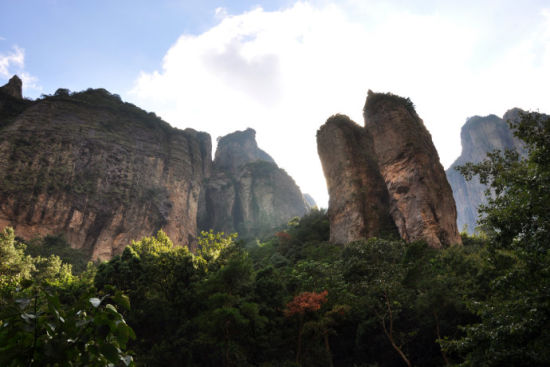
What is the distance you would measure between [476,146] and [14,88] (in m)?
113

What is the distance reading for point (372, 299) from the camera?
13.2 m

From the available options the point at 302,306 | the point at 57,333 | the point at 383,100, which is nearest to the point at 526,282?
the point at 57,333

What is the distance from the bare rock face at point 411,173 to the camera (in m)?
22.0

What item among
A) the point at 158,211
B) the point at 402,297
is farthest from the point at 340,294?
the point at 158,211

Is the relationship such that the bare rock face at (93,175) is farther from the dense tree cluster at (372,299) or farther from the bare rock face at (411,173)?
the bare rock face at (411,173)

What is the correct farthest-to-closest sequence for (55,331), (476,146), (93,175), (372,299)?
(476,146), (93,175), (372,299), (55,331)

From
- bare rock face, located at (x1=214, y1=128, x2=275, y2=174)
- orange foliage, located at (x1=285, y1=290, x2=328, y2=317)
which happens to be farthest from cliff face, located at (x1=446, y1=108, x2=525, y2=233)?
orange foliage, located at (x1=285, y1=290, x2=328, y2=317)

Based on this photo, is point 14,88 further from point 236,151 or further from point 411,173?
point 411,173

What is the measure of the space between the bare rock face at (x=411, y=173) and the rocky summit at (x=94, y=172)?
3211 centimetres

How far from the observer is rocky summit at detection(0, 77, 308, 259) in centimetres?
3350

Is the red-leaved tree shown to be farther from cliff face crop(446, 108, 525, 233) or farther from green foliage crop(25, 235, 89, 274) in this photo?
cliff face crop(446, 108, 525, 233)

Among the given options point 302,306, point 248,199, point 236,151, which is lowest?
point 302,306

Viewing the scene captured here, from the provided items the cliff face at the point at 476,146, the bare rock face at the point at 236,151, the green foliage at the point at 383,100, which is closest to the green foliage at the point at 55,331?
the green foliage at the point at 383,100

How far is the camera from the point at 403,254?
17828 mm
